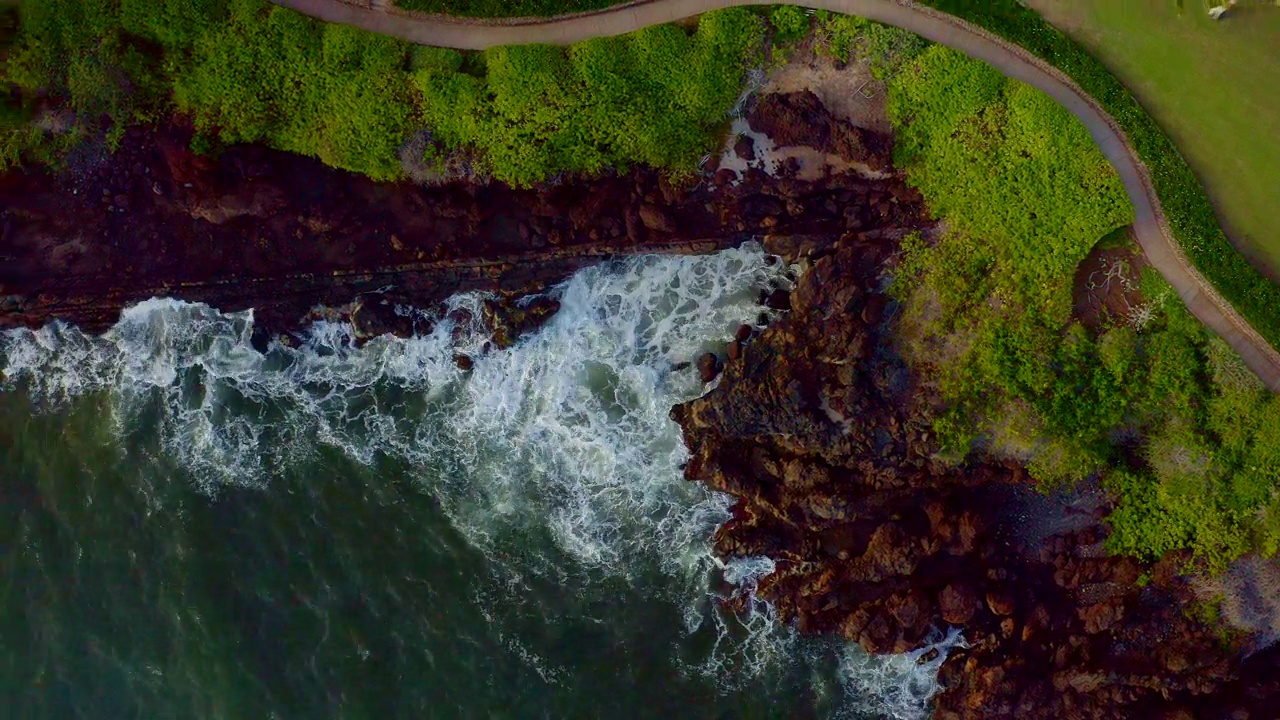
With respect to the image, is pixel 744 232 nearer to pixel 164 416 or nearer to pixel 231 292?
pixel 231 292

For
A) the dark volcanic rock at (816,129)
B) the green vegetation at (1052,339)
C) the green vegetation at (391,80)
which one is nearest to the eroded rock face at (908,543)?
the green vegetation at (1052,339)

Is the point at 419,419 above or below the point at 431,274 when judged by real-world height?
below

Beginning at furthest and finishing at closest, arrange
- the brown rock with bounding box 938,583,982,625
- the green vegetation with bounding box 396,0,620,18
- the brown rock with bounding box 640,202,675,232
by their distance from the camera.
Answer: the brown rock with bounding box 640,202,675,232 → the brown rock with bounding box 938,583,982,625 → the green vegetation with bounding box 396,0,620,18

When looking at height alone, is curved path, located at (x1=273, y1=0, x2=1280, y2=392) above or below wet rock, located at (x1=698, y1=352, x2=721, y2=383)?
above

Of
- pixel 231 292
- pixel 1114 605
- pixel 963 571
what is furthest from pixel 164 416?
pixel 1114 605

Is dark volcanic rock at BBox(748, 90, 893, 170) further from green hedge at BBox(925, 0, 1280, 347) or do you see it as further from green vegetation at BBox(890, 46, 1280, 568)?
green hedge at BBox(925, 0, 1280, 347)

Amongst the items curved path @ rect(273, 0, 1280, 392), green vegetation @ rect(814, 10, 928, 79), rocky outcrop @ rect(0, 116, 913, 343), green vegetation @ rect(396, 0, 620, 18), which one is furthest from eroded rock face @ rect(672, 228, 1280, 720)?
green vegetation @ rect(396, 0, 620, 18)

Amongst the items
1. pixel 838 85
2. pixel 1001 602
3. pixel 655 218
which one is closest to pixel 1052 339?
pixel 1001 602
